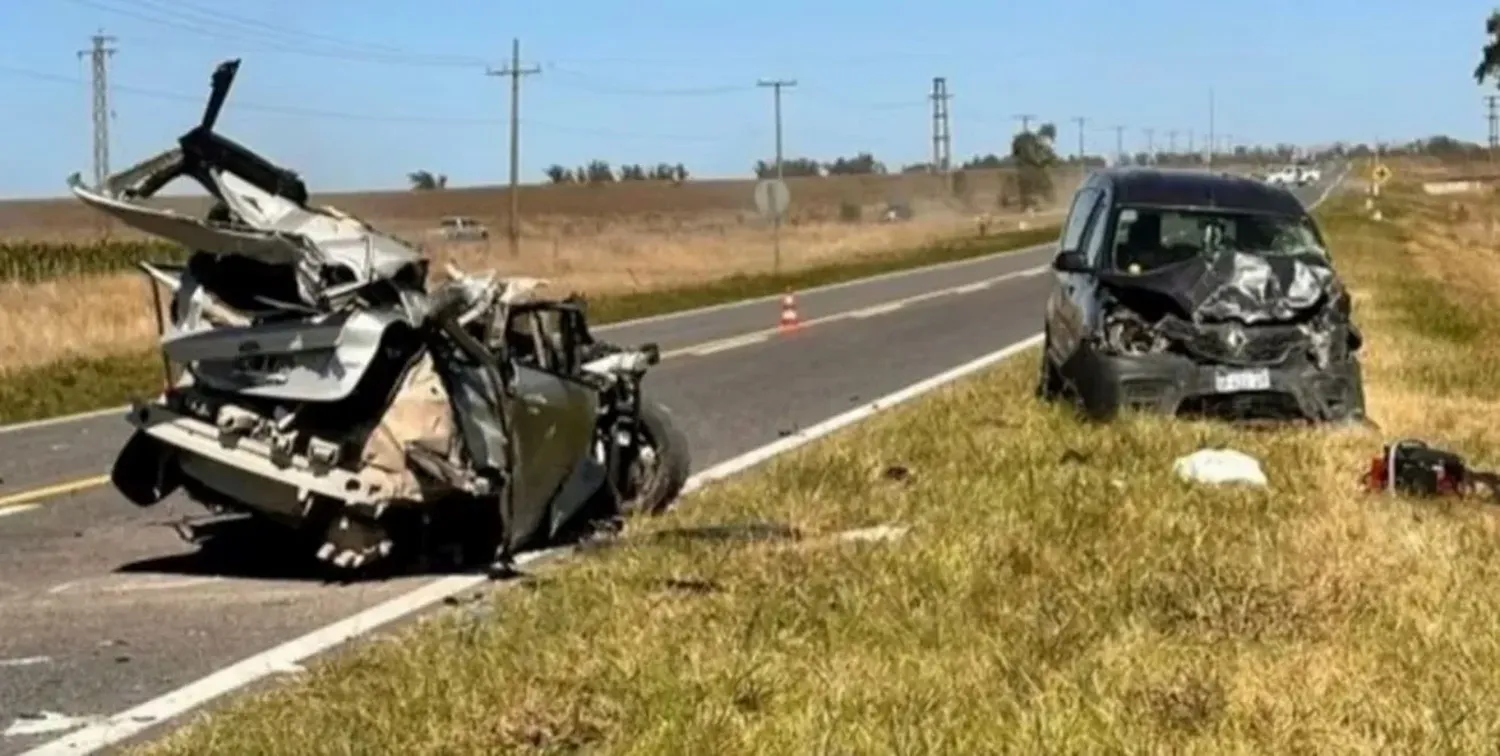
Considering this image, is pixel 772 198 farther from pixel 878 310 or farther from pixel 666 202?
pixel 666 202

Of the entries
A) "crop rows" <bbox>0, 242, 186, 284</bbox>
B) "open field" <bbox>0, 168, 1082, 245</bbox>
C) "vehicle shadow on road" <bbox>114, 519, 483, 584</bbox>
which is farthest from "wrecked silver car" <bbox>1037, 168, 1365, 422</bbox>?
"open field" <bbox>0, 168, 1082, 245</bbox>

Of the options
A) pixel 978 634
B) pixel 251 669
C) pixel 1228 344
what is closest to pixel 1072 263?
pixel 1228 344

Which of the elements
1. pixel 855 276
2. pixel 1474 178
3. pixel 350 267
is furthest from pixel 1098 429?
pixel 1474 178

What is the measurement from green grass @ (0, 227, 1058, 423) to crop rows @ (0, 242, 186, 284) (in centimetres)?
42

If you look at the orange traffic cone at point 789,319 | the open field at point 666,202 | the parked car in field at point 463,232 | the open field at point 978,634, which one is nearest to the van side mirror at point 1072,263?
the open field at point 978,634

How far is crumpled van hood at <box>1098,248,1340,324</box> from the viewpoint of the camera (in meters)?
13.6

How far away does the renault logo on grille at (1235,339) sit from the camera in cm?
1351

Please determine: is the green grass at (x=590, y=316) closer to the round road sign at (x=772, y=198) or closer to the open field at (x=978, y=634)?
the round road sign at (x=772, y=198)

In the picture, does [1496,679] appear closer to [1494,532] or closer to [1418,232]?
[1494,532]

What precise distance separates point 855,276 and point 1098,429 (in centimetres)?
3493

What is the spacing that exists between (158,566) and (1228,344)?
272 inches

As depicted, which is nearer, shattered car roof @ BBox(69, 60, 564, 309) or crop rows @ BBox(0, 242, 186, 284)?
shattered car roof @ BBox(69, 60, 564, 309)

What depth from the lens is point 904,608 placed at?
24.5 ft

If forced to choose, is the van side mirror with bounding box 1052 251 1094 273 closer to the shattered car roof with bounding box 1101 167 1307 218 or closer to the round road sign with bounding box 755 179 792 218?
the shattered car roof with bounding box 1101 167 1307 218
